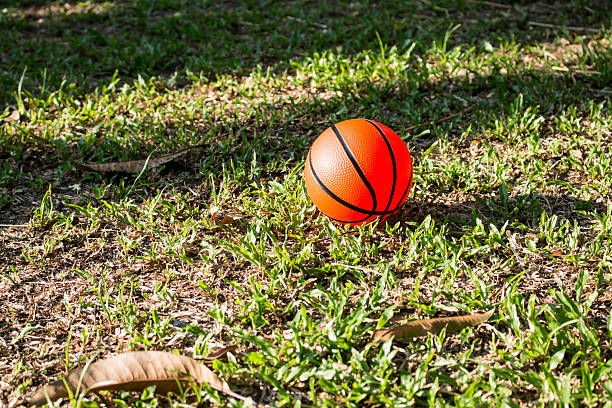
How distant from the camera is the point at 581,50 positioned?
18.4 feet

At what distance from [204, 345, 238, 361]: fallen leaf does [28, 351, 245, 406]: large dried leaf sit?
11 cm

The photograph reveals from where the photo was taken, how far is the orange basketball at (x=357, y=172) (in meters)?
3.21

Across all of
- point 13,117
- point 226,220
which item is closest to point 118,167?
point 226,220

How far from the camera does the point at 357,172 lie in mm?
3195

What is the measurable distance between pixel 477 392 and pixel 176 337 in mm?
1466

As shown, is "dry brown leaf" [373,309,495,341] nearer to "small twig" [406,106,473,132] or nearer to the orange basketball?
the orange basketball

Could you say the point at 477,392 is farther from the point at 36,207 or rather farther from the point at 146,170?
the point at 36,207

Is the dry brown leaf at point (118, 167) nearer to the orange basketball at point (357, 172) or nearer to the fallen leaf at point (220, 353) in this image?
the orange basketball at point (357, 172)

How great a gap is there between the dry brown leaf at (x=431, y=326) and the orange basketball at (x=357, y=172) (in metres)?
0.74

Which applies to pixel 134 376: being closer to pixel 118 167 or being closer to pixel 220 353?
pixel 220 353

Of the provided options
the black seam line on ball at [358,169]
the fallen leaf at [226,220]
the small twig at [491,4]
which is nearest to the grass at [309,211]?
the fallen leaf at [226,220]

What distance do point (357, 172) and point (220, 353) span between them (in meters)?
1.20

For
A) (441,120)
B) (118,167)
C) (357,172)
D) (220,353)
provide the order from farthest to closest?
1. (441,120)
2. (118,167)
3. (357,172)
4. (220,353)

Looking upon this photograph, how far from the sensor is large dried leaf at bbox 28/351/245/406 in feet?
8.43
